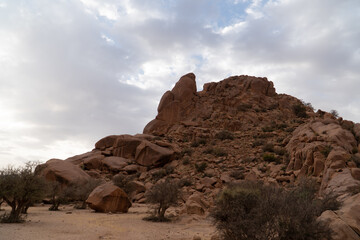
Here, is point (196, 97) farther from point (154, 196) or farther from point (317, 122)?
point (154, 196)

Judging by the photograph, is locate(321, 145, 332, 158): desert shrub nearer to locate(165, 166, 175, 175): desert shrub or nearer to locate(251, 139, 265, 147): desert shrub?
locate(251, 139, 265, 147): desert shrub

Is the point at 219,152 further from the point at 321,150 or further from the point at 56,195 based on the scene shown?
the point at 56,195

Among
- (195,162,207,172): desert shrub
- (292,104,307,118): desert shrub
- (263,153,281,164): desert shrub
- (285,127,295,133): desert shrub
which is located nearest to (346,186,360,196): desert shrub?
(263,153,281,164): desert shrub

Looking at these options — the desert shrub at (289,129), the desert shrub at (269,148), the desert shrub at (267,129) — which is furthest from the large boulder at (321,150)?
the desert shrub at (267,129)

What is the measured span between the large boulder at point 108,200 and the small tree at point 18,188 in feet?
11.0

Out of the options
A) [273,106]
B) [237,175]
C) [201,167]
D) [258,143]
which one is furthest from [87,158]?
[273,106]

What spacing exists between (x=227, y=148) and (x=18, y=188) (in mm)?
22528

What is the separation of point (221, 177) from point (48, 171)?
15554 millimetres

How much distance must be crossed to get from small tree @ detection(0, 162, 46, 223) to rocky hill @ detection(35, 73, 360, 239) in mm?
3165

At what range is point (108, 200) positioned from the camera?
16984 millimetres

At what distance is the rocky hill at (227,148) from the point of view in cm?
1712

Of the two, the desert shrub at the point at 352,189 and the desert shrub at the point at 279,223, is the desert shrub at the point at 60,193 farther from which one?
the desert shrub at the point at 352,189

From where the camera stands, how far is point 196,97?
1800 inches

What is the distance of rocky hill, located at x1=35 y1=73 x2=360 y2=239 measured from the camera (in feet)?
56.2
